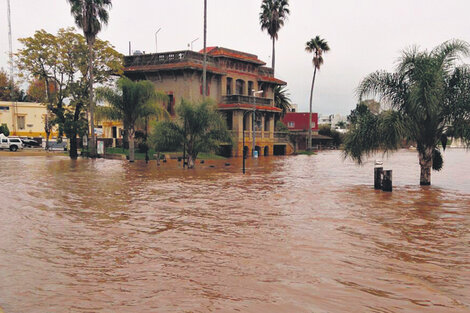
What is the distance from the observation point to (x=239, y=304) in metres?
6.00

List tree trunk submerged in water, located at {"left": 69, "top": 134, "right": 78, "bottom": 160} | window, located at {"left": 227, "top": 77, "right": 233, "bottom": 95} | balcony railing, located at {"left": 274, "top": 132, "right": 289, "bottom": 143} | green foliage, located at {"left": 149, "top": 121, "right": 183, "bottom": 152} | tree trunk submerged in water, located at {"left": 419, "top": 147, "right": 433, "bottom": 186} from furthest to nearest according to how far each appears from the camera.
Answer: balcony railing, located at {"left": 274, "top": 132, "right": 289, "bottom": 143}, window, located at {"left": 227, "top": 77, "right": 233, "bottom": 95}, tree trunk submerged in water, located at {"left": 69, "top": 134, "right": 78, "bottom": 160}, green foliage, located at {"left": 149, "top": 121, "right": 183, "bottom": 152}, tree trunk submerged in water, located at {"left": 419, "top": 147, "right": 433, "bottom": 186}

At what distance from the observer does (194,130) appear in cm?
3070

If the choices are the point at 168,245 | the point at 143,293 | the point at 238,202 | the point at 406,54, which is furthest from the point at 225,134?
the point at 143,293

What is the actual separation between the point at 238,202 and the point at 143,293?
8969 millimetres

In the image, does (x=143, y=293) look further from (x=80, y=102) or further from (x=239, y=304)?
(x=80, y=102)

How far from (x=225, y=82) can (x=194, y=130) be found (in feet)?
65.4

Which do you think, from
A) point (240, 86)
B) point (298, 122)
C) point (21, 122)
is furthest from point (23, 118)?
point (298, 122)

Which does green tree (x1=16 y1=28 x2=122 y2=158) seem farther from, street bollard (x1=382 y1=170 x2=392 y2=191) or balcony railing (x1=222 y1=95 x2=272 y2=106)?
street bollard (x1=382 y1=170 x2=392 y2=191)

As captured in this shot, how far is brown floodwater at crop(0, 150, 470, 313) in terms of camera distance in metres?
6.16

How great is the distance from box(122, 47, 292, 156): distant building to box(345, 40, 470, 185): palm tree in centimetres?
2533

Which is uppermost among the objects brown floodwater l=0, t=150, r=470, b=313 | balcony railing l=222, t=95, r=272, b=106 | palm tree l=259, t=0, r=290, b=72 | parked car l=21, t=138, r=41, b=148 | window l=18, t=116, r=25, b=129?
palm tree l=259, t=0, r=290, b=72

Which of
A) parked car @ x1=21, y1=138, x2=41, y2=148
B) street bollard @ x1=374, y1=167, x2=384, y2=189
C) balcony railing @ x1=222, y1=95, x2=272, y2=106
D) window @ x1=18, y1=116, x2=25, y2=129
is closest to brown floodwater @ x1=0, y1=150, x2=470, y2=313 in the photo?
street bollard @ x1=374, y1=167, x2=384, y2=189

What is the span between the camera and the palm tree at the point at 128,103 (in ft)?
121

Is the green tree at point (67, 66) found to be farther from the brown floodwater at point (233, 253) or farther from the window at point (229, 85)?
the brown floodwater at point (233, 253)
